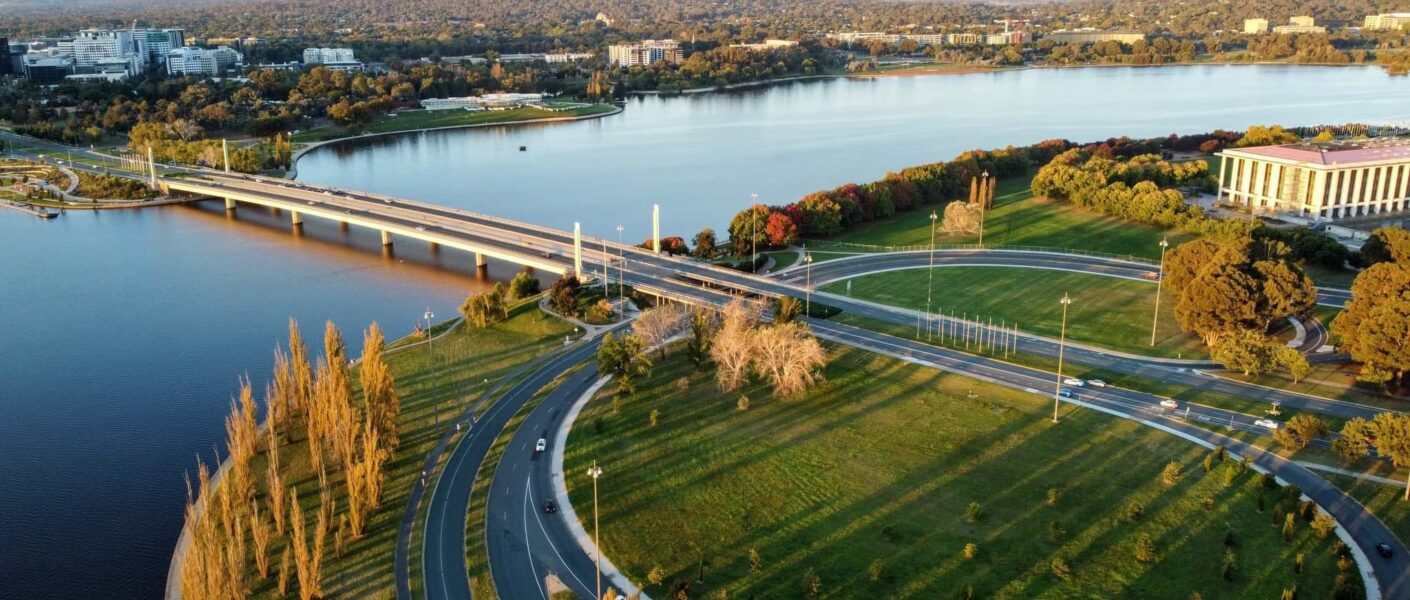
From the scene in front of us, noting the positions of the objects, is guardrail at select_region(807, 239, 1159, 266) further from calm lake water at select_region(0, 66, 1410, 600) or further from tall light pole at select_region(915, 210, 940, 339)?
calm lake water at select_region(0, 66, 1410, 600)

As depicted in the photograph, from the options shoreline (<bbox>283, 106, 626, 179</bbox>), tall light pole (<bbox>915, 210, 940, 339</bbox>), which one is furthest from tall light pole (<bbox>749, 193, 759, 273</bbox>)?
shoreline (<bbox>283, 106, 626, 179</bbox>)

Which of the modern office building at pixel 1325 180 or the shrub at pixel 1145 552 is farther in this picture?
the modern office building at pixel 1325 180

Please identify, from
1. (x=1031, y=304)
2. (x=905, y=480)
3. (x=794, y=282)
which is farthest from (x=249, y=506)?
(x=1031, y=304)

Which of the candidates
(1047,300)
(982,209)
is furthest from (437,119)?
(1047,300)

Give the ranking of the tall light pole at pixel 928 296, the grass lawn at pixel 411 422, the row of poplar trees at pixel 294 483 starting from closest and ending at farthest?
the row of poplar trees at pixel 294 483
the grass lawn at pixel 411 422
the tall light pole at pixel 928 296

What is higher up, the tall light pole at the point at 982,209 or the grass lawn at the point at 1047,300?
the tall light pole at the point at 982,209

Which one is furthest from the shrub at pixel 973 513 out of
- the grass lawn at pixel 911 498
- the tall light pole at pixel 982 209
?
the tall light pole at pixel 982 209

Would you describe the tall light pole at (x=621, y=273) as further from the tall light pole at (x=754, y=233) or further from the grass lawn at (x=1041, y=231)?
the grass lawn at (x=1041, y=231)
